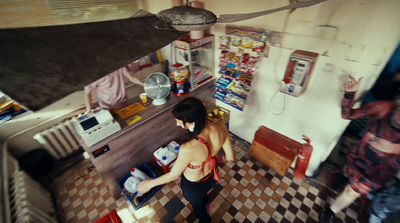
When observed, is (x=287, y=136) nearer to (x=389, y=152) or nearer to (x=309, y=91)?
(x=309, y=91)

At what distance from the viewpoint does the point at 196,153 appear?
1.44m

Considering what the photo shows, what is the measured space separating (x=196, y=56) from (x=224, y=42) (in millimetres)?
579

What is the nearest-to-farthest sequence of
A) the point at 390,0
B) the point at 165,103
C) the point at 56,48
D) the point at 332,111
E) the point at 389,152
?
1. the point at 56,48
2. the point at 390,0
3. the point at 389,152
4. the point at 332,111
5. the point at 165,103

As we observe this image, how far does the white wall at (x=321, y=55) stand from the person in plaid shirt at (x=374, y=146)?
193 millimetres

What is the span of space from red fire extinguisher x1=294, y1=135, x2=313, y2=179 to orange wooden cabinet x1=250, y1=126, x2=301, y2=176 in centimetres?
8

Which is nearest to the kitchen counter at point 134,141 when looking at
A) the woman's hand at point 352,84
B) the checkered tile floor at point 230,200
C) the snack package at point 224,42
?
the checkered tile floor at point 230,200

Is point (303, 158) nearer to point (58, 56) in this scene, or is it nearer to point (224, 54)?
point (224, 54)

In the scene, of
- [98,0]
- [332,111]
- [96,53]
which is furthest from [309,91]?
[98,0]

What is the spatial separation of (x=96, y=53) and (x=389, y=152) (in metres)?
2.35

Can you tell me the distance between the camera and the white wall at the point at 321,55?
55.9 inches

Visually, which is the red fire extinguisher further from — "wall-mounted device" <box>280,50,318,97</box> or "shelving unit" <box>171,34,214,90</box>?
"shelving unit" <box>171,34,214,90</box>

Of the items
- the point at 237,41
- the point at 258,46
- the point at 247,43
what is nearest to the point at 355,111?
the point at 258,46

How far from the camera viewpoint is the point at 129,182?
2.28 metres

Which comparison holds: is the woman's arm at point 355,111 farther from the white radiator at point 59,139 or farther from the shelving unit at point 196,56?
the white radiator at point 59,139
